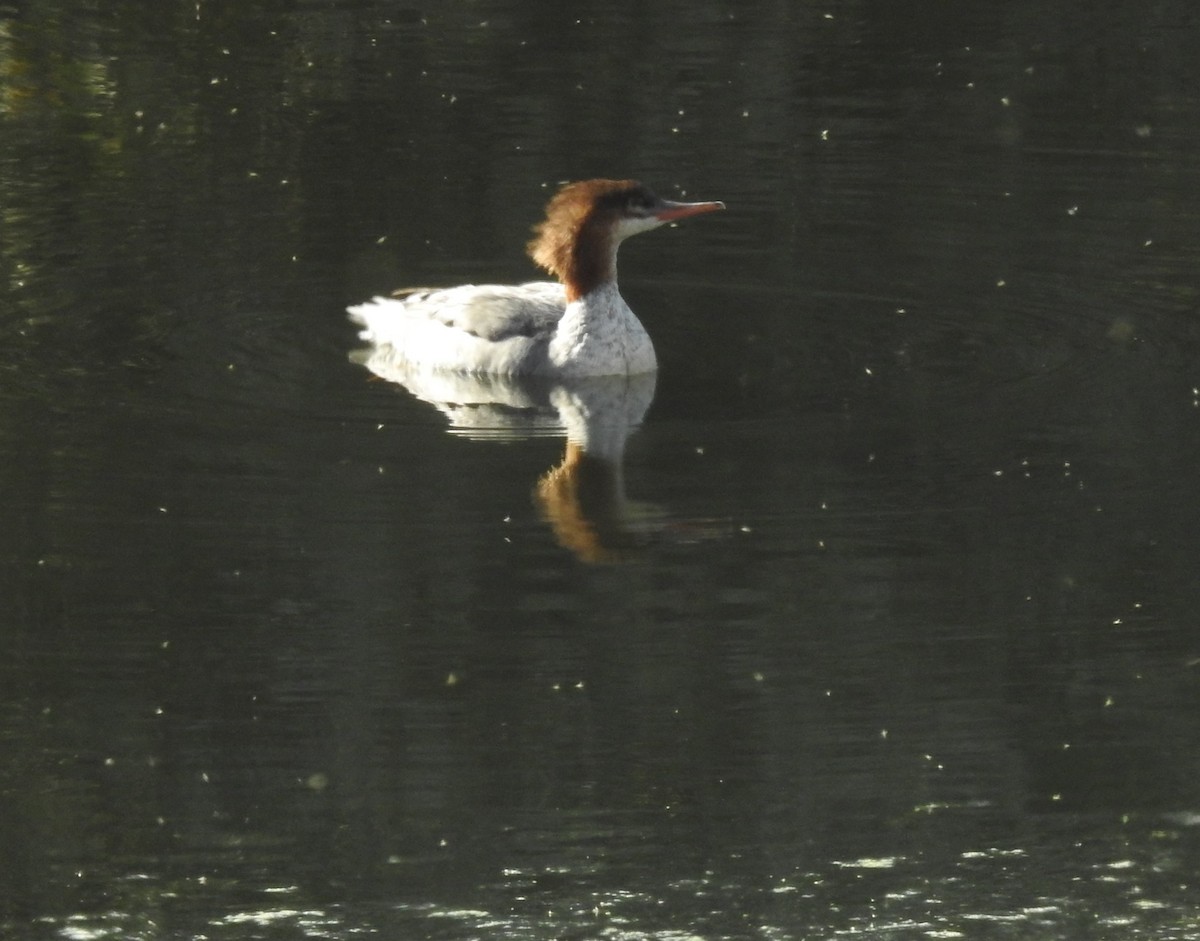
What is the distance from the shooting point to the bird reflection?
9398 mm

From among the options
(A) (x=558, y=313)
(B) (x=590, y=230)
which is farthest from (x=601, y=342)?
(B) (x=590, y=230)

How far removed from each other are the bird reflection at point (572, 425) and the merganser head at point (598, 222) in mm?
A: 647

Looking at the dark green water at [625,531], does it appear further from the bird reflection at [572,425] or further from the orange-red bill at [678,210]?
the orange-red bill at [678,210]

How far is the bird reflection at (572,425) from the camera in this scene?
940 cm

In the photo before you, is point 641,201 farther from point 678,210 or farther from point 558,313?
point 558,313

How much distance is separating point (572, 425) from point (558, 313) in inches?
56.4

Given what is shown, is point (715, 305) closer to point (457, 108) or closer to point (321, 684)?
point (457, 108)

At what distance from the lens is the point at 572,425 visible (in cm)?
1098

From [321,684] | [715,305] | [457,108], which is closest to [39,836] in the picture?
[321,684]

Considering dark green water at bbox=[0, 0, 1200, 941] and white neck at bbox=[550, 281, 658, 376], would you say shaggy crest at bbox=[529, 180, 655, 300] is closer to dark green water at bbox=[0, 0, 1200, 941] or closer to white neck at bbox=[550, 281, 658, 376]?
white neck at bbox=[550, 281, 658, 376]

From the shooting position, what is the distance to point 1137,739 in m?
7.45

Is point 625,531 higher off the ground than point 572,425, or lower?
lower

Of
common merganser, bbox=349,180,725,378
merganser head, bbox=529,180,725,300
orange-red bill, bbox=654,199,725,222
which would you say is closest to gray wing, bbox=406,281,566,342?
common merganser, bbox=349,180,725,378

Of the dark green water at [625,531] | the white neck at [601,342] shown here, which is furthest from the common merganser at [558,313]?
the dark green water at [625,531]
